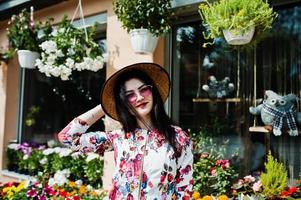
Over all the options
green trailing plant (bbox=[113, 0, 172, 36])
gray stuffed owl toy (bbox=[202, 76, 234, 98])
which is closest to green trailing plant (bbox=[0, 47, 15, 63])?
green trailing plant (bbox=[113, 0, 172, 36])

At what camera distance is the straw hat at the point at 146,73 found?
81.5 inches

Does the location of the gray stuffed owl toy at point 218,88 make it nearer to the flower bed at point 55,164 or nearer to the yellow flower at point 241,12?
the yellow flower at point 241,12

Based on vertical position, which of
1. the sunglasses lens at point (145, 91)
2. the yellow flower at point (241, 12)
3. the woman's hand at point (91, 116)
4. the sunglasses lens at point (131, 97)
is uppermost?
the yellow flower at point (241, 12)

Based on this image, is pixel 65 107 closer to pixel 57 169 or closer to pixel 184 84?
pixel 57 169

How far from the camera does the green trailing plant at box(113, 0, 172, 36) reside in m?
3.54

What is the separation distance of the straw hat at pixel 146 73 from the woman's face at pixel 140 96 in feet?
0.25

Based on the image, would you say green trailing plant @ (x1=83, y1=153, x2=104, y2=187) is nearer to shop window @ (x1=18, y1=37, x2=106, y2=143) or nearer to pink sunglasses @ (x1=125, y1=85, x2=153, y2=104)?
shop window @ (x1=18, y1=37, x2=106, y2=143)

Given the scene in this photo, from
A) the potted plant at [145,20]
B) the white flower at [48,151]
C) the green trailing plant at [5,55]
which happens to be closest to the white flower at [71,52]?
the potted plant at [145,20]

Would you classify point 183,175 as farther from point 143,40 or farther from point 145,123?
point 143,40

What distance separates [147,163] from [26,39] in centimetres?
365

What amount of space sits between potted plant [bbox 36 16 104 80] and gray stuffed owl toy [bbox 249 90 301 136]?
1.84 meters

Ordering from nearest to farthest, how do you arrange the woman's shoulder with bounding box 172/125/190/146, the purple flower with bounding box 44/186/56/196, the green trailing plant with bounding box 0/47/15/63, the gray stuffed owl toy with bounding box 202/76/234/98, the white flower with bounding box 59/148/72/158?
the woman's shoulder with bounding box 172/125/190/146 < the purple flower with bounding box 44/186/56/196 < the gray stuffed owl toy with bounding box 202/76/234/98 < the white flower with bounding box 59/148/72/158 < the green trailing plant with bounding box 0/47/15/63

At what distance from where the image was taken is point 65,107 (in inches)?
232

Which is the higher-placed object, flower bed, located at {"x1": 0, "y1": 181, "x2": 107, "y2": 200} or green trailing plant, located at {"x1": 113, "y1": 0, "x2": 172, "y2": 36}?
green trailing plant, located at {"x1": 113, "y1": 0, "x2": 172, "y2": 36}
